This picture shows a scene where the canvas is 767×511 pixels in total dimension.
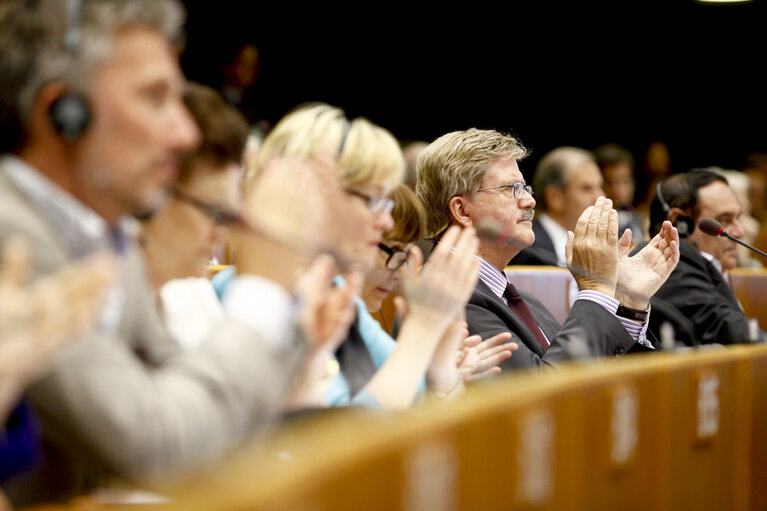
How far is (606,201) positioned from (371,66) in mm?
3271

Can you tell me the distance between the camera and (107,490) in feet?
3.08

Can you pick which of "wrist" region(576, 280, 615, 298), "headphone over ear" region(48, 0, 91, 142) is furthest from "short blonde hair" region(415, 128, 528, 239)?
"headphone over ear" region(48, 0, 91, 142)

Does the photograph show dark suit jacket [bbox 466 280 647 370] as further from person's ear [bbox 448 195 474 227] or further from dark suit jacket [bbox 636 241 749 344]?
dark suit jacket [bbox 636 241 749 344]

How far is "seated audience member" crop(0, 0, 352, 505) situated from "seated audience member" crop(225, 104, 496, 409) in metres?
0.35

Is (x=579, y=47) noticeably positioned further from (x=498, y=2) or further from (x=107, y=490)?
(x=107, y=490)

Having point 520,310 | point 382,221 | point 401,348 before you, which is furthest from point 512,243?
point 401,348

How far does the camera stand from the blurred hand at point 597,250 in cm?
211

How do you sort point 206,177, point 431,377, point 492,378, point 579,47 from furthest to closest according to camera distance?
point 579,47 → point 492,378 → point 431,377 → point 206,177

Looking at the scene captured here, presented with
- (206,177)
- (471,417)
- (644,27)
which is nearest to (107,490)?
(471,417)

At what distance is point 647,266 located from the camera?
7.50ft

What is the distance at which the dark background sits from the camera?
503cm

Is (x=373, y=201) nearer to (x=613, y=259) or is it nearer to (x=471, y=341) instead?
(x=471, y=341)

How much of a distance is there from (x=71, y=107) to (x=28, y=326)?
0.28 m

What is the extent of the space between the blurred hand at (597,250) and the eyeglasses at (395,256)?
13.7 inches
